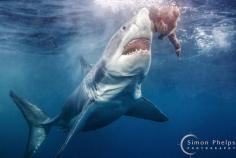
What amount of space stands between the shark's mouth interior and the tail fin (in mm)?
4554

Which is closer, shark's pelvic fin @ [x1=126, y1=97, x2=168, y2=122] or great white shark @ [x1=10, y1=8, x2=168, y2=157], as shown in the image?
great white shark @ [x1=10, y1=8, x2=168, y2=157]

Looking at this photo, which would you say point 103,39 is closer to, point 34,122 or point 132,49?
point 34,122

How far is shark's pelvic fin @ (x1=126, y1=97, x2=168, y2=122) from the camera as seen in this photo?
7797 millimetres

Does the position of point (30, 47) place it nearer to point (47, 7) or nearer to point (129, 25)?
point (47, 7)

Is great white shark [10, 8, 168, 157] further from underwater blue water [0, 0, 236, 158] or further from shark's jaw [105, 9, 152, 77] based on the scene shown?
underwater blue water [0, 0, 236, 158]

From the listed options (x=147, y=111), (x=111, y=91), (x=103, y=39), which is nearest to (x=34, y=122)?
(x=147, y=111)

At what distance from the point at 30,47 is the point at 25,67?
10981mm

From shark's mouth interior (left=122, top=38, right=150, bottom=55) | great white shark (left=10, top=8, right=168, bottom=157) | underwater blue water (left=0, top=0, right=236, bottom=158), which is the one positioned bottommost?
underwater blue water (left=0, top=0, right=236, bottom=158)

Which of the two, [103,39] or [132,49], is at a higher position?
[132,49]

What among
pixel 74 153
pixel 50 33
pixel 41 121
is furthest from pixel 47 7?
pixel 74 153

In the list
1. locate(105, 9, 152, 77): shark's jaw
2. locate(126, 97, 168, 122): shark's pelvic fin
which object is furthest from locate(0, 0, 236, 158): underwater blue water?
locate(105, 9, 152, 77): shark's jaw

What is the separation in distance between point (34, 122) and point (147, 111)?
12.0ft

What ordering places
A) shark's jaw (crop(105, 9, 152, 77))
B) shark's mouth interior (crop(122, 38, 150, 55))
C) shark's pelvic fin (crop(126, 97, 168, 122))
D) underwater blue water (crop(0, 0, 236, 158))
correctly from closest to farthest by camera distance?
1. shark's jaw (crop(105, 9, 152, 77))
2. shark's mouth interior (crop(122, 38, 150, 55))
3. shark's pelvic fin (crop(126, 97, 168, 122))
4. underwater blue water (crop(0, 0, 236, 158))

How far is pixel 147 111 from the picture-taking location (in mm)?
8148
